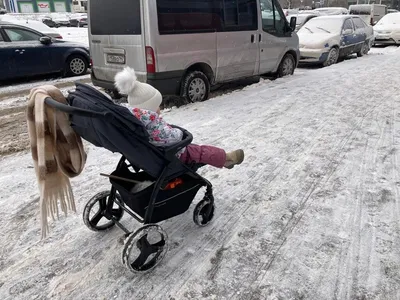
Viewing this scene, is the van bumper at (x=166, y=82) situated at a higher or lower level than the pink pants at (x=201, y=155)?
higher

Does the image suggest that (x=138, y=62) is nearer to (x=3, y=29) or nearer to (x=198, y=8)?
(x=198, y=8)

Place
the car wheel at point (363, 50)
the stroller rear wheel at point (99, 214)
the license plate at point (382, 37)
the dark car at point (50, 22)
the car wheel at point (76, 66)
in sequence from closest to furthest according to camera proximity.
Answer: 1. the stroller rear wheel at point (99, 214)
2. the car wheel at point (76, 66)
3. the car wheel at point (363, 50)
4. the license plate at point (382, 37)
5. the dark car at point (50, 22)

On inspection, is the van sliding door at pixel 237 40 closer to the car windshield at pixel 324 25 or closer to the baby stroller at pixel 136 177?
the baby stroller at pixel 136 177

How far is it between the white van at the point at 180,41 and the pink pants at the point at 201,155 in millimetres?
3373

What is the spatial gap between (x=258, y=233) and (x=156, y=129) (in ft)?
3.94

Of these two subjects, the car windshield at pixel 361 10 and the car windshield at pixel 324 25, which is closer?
the car windshield at pixel 324 25

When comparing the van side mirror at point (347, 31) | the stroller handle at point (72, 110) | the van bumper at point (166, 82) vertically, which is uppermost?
the van side mirror at point (347, 31)

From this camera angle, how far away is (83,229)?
2.78 metres

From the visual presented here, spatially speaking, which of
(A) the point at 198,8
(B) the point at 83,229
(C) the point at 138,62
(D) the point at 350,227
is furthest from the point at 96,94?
(A) the point at 198,8

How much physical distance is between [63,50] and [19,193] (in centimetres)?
678

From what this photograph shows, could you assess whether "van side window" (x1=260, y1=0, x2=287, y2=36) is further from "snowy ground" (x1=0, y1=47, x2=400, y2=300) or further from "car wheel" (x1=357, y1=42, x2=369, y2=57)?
"car wheel" (x1=357, y1=42, x2=369, y2=57)

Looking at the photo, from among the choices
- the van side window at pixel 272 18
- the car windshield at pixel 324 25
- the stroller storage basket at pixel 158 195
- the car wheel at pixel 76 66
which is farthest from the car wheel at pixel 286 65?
the stroller storage basket at pixel 158 195

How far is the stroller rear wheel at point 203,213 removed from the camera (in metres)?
2.72

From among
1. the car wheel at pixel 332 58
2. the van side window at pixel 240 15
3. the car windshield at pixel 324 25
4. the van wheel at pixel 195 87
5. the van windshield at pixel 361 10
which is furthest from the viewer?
the van windshield at pixel 361 10
